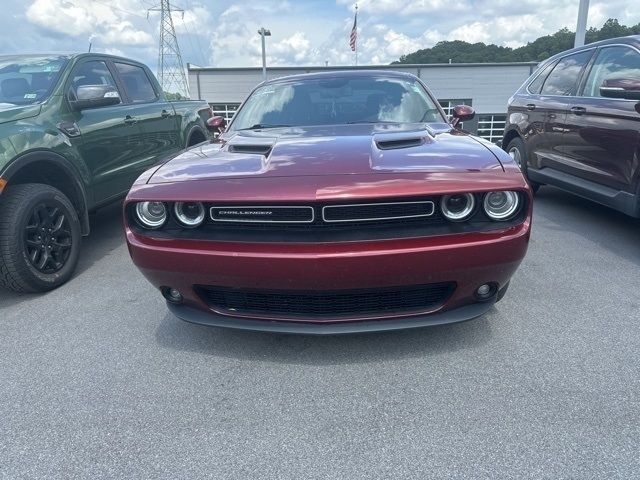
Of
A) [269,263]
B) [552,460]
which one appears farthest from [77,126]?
[552,460]

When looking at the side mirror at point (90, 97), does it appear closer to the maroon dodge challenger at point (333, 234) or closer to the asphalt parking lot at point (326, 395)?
the asphalt parking lot at point (326, 395)

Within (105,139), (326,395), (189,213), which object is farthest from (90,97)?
(326,395)

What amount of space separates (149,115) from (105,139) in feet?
3.16

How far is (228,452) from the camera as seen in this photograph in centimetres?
190

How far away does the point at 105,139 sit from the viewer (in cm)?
435

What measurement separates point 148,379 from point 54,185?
228cm

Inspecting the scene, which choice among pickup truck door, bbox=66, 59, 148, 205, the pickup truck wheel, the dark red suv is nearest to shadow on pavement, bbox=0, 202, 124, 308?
the pickup truck wheel

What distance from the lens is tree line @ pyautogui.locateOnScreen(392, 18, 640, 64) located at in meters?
33.2

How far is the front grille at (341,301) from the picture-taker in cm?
228

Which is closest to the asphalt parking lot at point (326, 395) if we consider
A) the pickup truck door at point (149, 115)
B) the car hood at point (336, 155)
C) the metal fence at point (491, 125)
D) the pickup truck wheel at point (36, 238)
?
the pickup truck wheel at point (36, 238)

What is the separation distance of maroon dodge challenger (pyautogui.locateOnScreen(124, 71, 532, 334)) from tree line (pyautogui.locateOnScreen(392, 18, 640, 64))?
28346 millimetres

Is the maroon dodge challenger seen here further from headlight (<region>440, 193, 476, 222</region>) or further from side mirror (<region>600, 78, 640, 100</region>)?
side mirror (<region>600, 78, 640, 100</region>)

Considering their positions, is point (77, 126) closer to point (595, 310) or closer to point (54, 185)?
point (54, 185)

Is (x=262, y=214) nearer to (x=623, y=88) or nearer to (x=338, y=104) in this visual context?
(x=338, y=104)
